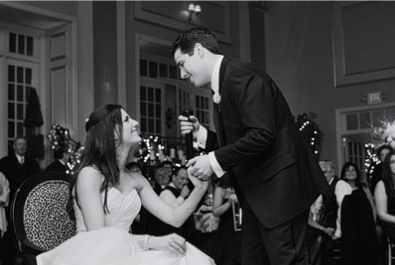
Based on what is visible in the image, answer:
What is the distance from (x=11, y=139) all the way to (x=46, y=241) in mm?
7039

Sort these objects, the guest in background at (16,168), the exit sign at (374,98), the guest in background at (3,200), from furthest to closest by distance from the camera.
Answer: the exit sign at (374,98) < the guest in background at (16,168) < the guest in background at (3,200)

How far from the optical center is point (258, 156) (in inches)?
94.6

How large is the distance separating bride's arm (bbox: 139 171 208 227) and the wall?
31.2 feet

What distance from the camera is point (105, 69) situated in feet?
32.6

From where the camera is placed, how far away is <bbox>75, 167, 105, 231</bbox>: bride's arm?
2633 mm

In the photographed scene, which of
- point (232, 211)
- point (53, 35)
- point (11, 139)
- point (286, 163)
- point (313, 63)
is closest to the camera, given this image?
point (286, 163)

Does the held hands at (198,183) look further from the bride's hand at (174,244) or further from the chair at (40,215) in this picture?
the chair at (40,215)

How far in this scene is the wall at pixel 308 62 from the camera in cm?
1223

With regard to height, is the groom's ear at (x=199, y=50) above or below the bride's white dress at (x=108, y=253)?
above

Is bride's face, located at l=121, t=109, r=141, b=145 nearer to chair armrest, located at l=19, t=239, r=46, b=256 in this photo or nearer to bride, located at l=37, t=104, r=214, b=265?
bride, located at l=37, t=104, r=214, b=265

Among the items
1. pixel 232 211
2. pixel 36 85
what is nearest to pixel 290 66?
pixel 36 85

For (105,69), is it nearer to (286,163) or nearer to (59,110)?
(59,110)

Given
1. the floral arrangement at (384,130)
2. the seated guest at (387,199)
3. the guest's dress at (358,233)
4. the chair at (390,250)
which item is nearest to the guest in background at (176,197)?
the guest's dress at (358,233)

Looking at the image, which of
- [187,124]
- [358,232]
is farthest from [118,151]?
[358,232]
